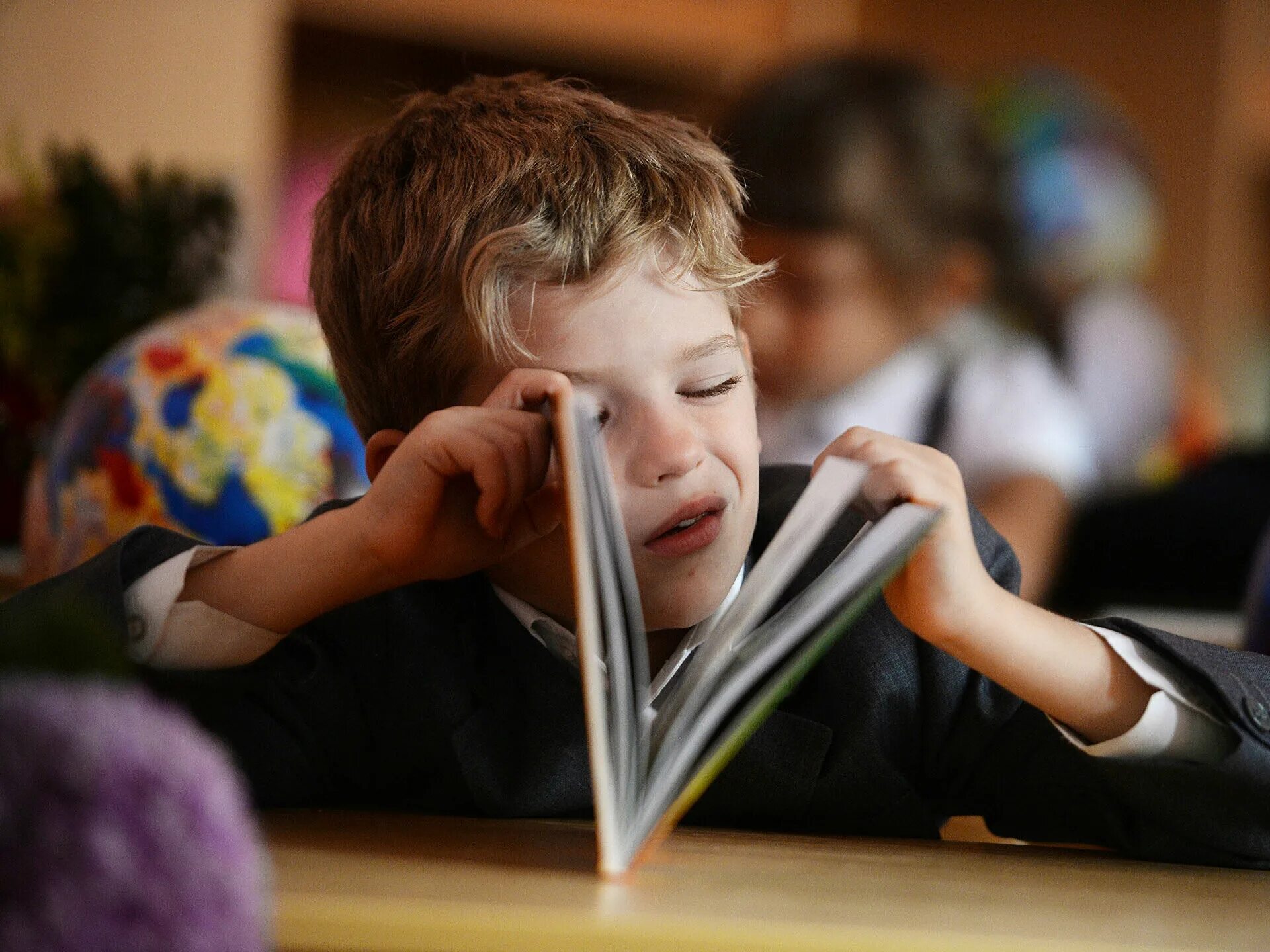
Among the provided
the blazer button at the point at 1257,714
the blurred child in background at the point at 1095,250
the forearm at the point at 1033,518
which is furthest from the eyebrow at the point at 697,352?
the blurred child in background at the point at 1095,250

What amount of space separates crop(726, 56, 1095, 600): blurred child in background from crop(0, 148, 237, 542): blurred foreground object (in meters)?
0.86

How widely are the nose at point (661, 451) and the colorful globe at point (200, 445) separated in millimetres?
624

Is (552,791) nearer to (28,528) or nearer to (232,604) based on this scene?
A: (232,604)

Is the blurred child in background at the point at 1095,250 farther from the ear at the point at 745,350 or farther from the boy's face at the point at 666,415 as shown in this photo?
the boy's face at the point at 666,415

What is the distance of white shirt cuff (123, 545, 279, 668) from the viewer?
77 cm

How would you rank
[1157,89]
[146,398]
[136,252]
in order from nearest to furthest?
[146,398]
[136,252]
[1157,89]

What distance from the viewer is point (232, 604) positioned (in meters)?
0.78

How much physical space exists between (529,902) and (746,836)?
0.23 metres

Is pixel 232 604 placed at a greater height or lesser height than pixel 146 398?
→ greater

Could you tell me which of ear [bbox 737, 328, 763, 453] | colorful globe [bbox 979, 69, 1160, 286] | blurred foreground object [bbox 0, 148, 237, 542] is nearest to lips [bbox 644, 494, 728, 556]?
ear [bbox 737, 328, 763, 453]

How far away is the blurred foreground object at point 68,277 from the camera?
1.52 m

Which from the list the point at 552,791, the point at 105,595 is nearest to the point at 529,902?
the point at 552,791

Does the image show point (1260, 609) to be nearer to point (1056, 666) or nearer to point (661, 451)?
point (1056, 666)

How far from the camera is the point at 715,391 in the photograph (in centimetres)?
78
